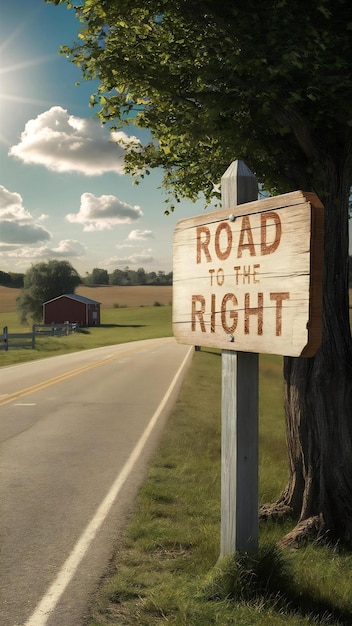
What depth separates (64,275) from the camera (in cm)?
10231

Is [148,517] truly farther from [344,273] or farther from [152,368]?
[152,368]

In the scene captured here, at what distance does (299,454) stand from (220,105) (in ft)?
13.2

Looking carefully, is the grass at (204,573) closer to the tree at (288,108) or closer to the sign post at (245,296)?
the sign post at (245,296)

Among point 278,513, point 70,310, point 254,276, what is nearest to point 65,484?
point 278,513

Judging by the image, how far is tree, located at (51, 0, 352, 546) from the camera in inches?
247

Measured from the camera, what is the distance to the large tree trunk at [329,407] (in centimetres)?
680

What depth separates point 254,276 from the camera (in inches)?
180

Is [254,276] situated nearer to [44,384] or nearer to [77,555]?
[77,555]

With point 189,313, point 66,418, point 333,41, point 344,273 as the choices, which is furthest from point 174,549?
point 66,418

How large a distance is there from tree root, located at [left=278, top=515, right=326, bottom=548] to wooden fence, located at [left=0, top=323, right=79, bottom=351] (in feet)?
104

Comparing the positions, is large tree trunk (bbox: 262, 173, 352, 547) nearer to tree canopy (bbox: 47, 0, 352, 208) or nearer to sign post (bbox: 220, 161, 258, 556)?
tree canopy (bbox: 47, 0, 352, 208)

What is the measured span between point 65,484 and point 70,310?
3256 inches

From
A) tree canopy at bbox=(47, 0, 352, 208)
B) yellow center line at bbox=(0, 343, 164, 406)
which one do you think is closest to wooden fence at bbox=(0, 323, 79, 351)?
yellow center line at bbox=(0, 343, 164, 406)

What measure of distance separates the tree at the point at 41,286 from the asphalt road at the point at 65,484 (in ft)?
264
